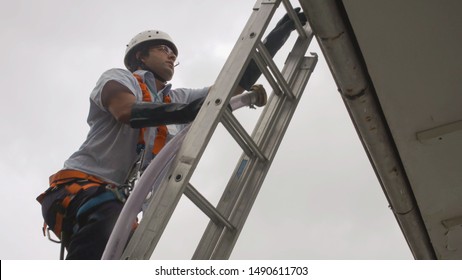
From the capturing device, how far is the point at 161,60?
3.89 meters

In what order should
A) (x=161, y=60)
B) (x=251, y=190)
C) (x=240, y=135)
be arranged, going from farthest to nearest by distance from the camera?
(x=161, y=60) < (x=251, y=190) < (x=240, y=135)

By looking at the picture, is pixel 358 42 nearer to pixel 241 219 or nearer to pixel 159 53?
pixel 241 219

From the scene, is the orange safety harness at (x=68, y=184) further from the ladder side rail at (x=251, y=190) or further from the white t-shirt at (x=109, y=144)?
the ladder side rail at (x=251, y=190)

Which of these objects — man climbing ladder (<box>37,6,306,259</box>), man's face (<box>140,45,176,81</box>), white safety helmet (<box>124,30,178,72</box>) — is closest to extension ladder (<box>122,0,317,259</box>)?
man climbing ladder (<box>37,6,306,259</box>)

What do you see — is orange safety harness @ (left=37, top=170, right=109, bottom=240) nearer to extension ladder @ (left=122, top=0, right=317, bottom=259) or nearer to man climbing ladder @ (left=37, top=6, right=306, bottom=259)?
man climbing ladder @ (left=37, top=6, right=306, bottom=259)

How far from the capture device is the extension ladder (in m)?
2.23

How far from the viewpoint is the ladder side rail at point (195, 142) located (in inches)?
85.7

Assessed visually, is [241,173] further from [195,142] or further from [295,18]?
[295,18]

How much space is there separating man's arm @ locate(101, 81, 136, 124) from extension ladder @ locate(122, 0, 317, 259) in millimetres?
619

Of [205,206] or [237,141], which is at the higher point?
[237,141]

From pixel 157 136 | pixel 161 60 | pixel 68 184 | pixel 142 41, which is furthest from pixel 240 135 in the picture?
pixel 142 41

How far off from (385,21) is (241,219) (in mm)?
1033

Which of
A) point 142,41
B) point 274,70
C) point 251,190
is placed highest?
point 142,41

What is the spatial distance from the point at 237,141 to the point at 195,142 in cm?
38
